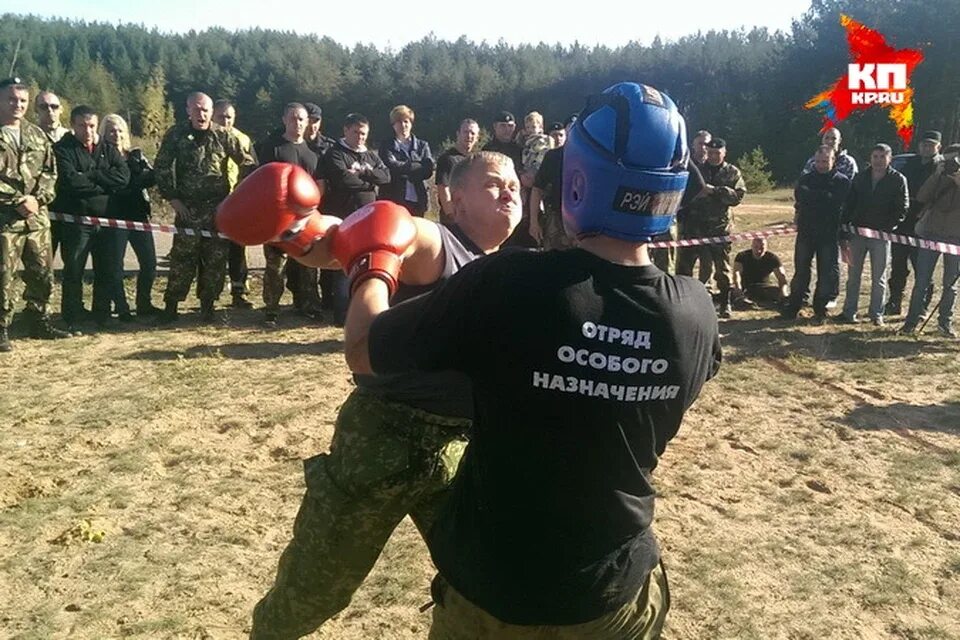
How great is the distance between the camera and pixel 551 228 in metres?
7.78

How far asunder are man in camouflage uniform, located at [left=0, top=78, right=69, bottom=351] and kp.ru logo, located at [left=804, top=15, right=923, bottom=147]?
3175 centimetres

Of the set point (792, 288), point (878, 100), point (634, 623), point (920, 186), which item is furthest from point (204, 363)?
point (878, 100)

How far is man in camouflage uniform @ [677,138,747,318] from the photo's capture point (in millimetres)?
8336

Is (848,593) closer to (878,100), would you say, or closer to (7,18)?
(878,100)

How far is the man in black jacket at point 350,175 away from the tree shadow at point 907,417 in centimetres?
430

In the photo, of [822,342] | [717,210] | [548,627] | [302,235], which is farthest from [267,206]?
[717,210]

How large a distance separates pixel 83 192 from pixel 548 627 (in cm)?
702

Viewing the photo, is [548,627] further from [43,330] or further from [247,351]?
[43,330]

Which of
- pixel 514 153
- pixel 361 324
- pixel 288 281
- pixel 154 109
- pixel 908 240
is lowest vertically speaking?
pixel 288 281

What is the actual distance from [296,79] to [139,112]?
1599 centimetres

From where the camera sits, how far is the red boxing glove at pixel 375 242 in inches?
73.5

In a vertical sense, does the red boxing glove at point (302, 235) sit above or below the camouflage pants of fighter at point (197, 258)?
above

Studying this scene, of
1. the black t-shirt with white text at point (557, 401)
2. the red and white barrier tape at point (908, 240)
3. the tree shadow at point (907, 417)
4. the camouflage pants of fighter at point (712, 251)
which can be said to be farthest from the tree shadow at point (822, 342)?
the black t-shirt with white text at point (557, 401)

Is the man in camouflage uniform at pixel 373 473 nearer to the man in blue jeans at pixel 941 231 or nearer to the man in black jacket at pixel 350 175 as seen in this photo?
the man in black jacket at pixel 350 175
